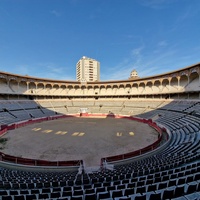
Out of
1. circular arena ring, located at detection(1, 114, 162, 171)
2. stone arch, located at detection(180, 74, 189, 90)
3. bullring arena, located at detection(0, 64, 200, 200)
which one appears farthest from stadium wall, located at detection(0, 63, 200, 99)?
circular arena ring, located at detection(1, 114, 162, 171)

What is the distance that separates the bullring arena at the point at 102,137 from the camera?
230 inches

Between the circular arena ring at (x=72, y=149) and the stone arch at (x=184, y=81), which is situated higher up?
the stone arch at (x=184, y=81)

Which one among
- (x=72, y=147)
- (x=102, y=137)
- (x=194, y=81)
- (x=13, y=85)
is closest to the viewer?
(x=72, y=147)

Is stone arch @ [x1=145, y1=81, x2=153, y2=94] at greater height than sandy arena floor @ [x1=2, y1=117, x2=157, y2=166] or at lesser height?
greater

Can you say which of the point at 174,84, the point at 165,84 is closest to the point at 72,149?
the point at 174,84

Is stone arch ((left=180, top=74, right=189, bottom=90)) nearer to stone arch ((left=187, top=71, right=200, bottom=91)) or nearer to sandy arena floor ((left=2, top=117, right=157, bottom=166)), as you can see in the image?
stone arch ((left=187, top=71, right=200, bottom=91))

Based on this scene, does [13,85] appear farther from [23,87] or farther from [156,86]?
[156,86]

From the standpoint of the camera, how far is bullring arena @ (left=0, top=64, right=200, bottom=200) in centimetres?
584

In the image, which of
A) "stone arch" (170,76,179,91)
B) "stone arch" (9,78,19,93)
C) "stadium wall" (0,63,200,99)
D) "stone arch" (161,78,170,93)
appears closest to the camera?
"stadium wall" (0,63,200,99)

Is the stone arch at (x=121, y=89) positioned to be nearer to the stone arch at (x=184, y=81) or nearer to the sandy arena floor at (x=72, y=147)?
the stone arch at (x=184, y=81)

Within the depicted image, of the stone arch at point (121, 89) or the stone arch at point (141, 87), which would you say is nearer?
the stone arch at point (141, 87)

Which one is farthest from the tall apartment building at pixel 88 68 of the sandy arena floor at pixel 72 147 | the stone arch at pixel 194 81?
the sandy arena floor at pixel 72 147

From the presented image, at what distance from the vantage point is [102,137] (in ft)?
70.5

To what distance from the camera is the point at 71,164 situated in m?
12.5
